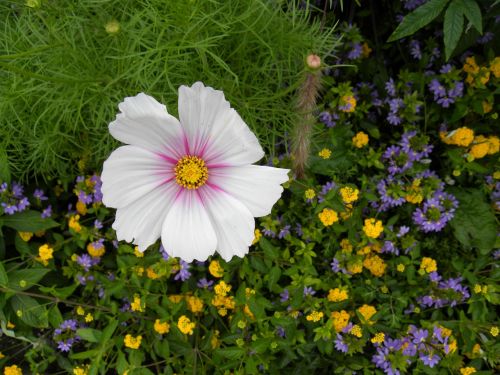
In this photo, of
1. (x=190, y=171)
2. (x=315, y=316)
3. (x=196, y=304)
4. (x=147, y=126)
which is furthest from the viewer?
(x=196, y=304)

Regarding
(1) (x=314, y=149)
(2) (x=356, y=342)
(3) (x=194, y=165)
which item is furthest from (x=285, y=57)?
(2) (x=356, y=342)

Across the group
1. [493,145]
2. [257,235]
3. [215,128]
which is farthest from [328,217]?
[493,145]

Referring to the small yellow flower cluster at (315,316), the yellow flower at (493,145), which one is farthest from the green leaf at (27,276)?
the yellow flower at (493,145)

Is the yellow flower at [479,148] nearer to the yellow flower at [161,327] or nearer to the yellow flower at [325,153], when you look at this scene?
the yellow flower at [325,153]

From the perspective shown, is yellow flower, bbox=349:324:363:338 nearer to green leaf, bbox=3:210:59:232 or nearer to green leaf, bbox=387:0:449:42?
green leaf, bbox=387:0:449:42

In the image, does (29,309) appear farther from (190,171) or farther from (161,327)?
(190,171)
